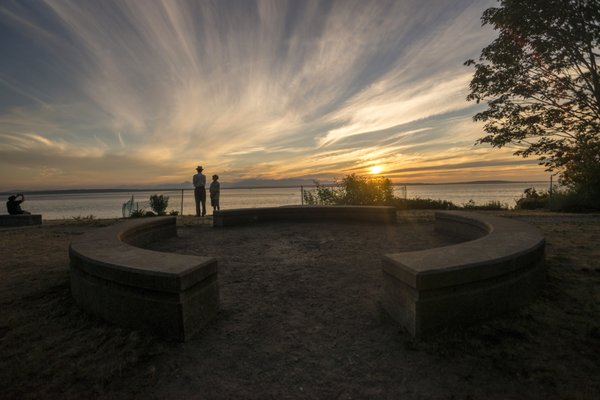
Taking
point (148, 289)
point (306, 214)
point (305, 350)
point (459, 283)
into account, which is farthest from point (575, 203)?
point (148, 289)

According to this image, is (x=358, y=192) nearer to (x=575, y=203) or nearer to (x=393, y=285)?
(x=575, y=203)

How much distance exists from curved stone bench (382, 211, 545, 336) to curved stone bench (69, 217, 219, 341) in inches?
73.9

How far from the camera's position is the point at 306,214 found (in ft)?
33.9

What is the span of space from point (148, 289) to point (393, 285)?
2.35 meters

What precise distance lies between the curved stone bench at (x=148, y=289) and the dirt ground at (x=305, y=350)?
13 cm

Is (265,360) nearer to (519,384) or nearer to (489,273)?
(519,384)

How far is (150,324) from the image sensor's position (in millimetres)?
2900

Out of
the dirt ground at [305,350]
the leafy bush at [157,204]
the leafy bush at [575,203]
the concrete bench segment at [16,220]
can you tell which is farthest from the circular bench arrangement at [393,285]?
the leafy bush at [157,204]

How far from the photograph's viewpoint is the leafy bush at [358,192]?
15727mm

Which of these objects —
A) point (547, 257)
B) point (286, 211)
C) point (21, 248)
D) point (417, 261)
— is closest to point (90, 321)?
point (417, 261)

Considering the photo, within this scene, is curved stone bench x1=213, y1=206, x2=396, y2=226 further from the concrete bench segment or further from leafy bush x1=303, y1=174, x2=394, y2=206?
the concrete bench segment

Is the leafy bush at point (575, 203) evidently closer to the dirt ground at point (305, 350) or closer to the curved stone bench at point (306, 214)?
the curved stone bench at point (306, 214)

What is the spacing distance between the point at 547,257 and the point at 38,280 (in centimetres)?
801

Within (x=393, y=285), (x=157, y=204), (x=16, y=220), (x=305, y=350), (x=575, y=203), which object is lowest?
(x=305, y=350)
